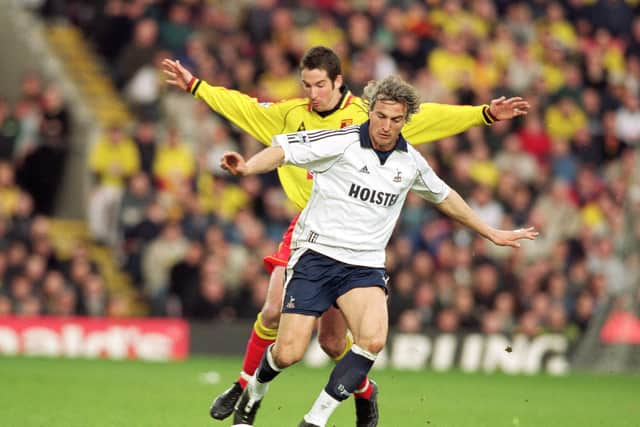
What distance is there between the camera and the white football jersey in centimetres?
922

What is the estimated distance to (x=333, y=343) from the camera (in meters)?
10.4

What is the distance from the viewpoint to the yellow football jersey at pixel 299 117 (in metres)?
10.4

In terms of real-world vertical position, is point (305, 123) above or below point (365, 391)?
above

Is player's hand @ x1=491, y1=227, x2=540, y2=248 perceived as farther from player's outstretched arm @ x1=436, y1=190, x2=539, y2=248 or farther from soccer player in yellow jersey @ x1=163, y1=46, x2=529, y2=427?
soccer player in yellow jersey @ x1=163, y1=46, x2=529, y2=427

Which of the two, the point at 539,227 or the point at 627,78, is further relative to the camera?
the point at 627,78

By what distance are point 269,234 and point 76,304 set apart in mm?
2943

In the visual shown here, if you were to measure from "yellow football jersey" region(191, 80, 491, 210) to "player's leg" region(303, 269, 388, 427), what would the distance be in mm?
1302

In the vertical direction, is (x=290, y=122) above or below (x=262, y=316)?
above

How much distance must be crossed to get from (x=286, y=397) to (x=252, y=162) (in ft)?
18.8

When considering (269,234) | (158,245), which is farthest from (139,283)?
(269,234)

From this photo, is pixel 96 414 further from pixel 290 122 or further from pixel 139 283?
pixel 139 283

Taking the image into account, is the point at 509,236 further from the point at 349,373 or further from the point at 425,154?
the point at 425,154

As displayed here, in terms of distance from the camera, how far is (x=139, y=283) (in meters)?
19.8

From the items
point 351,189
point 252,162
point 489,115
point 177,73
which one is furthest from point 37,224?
point 252,162
